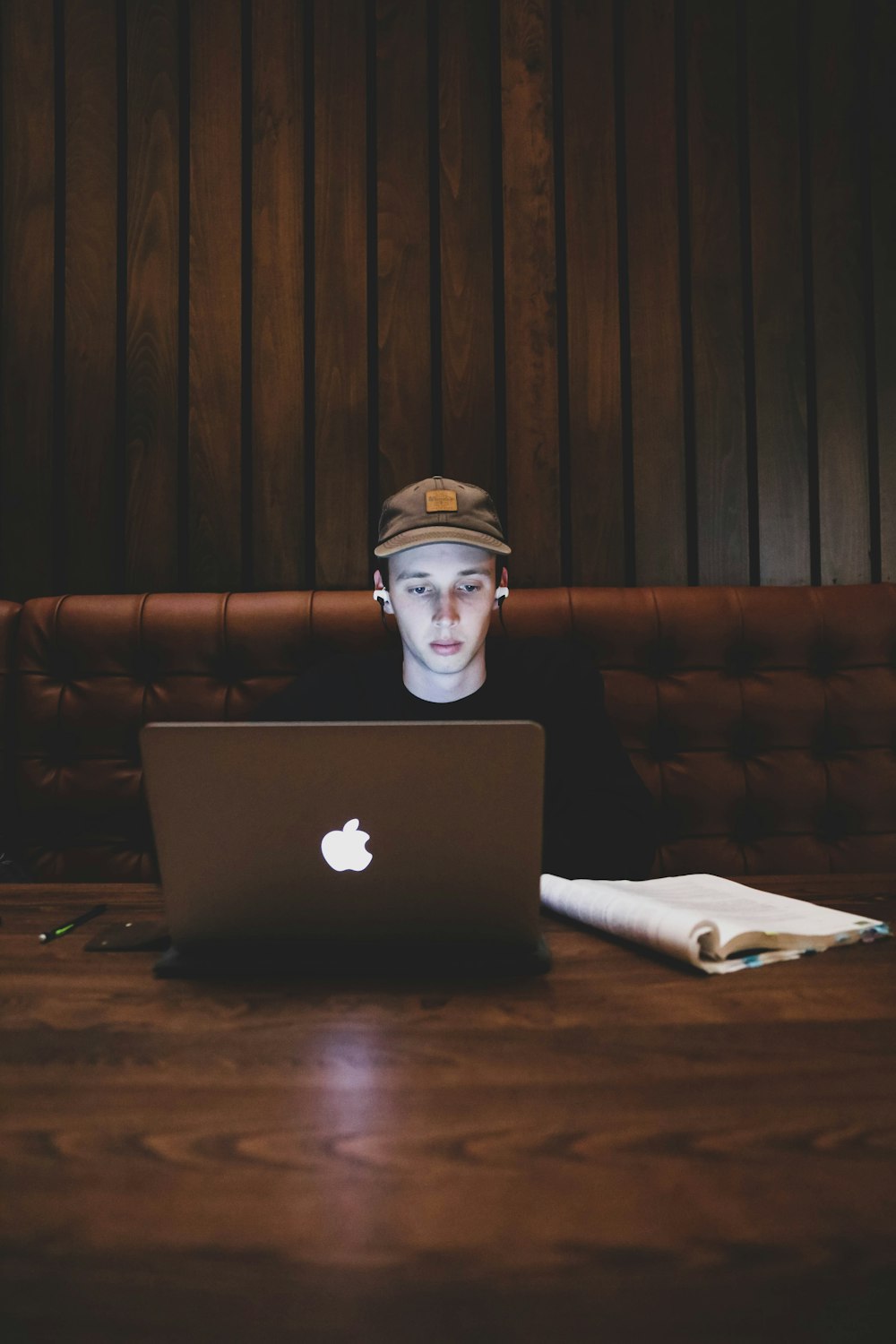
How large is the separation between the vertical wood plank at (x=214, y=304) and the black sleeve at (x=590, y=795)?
0.99 meters

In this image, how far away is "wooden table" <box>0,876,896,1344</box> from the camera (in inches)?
12.9

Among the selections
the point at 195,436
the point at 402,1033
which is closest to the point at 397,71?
the point at 195,436

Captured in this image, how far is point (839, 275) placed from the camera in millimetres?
2156

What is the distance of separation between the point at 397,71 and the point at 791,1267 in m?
2.59

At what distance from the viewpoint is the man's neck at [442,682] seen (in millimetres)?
1644

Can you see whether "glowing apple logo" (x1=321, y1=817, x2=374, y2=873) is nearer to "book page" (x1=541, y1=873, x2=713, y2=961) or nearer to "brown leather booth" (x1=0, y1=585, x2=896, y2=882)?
"book page" (x1=541, y1=873, x2=713, y2=961)

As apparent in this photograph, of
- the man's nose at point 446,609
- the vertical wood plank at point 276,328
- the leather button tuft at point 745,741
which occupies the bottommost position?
the leather button tuft at point 745,741

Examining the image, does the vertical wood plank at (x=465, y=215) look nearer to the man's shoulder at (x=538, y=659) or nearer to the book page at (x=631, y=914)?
the man's shoulder at (x=538, y=659)

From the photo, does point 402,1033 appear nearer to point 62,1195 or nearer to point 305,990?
point 305,990

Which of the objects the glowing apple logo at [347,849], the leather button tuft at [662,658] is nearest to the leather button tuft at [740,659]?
the leather button tuft at [662,658]

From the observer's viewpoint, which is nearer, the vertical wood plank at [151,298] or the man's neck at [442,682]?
the man's neck at [442,682]

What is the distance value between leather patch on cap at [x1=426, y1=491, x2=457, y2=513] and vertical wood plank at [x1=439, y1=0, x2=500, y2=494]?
22.0 inches

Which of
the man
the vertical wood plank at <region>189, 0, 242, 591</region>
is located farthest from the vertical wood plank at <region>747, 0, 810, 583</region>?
the vertical wood plank at <region>189, 0, 242, 591</region>

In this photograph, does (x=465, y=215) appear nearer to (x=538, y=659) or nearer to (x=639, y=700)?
(x=538, y=659)
